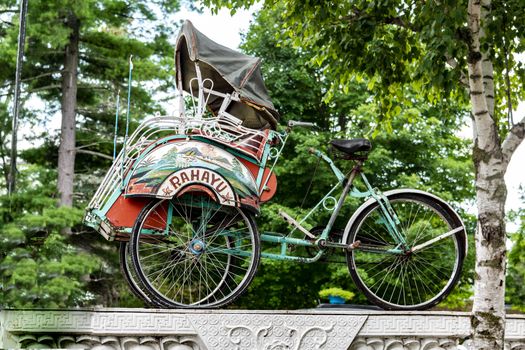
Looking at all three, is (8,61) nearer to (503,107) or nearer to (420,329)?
(503,107)

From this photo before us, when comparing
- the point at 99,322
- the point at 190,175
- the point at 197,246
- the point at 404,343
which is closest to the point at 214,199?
the point at 190,175

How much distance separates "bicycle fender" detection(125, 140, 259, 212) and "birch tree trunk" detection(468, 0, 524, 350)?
1733mm

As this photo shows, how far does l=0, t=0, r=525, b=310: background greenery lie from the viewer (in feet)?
38.1

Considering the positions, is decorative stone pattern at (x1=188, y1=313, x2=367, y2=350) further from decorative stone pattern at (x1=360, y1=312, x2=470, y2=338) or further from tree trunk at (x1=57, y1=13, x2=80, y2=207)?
tree trunk at (x1=57, y1=13, x2=80, y2=207)

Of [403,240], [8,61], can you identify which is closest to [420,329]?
[403,240]

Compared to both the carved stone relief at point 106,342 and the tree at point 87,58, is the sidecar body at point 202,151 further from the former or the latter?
the tree at point 87,58

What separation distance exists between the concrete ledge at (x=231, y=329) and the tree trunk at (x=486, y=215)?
0.59 ft

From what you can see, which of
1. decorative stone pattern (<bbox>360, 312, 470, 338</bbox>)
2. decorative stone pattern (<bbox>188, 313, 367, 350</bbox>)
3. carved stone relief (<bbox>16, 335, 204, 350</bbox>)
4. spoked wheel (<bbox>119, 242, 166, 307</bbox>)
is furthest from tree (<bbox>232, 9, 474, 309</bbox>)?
carved stone relief (<bbox>16, 335, 204, 350</bbox>)

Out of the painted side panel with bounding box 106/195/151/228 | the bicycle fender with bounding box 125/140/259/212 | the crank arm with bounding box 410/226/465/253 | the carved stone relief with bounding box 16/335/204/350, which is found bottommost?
the carved stone relief with bounding box 16/335/204/350

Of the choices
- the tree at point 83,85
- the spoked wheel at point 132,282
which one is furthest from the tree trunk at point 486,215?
the tree at point 83,85

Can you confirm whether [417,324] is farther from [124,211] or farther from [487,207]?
[124,211]

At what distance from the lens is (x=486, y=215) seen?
5.74 meters

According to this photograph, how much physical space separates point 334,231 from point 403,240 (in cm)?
53

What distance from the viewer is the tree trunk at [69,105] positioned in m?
14.2
